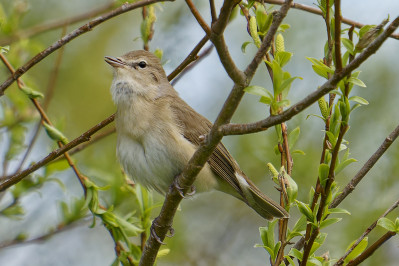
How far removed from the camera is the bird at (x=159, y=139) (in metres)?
4.32

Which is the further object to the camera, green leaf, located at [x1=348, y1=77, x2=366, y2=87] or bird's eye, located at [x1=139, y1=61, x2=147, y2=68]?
bird's eye, located at [x1=139, y1=61, x2=147, y2=68]

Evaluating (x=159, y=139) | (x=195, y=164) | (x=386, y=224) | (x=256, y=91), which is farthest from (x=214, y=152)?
(x=256, y=91)

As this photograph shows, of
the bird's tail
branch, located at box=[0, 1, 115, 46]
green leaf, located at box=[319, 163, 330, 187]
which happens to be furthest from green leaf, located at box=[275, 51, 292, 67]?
branch, located at box=[0, 1, 115, 46]

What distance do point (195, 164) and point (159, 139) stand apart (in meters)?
1.34

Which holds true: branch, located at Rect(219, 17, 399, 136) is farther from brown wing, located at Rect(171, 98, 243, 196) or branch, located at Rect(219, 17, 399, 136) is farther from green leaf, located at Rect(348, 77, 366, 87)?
brown wing, located at Rect(171, 98, 243, 196)

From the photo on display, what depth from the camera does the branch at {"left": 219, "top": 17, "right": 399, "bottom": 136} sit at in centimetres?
219

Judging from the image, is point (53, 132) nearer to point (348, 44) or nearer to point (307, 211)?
point (307, 211)

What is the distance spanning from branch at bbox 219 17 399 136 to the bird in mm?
1661

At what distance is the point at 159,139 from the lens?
434 centimetres

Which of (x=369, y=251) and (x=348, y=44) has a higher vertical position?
(x=348, y=44)

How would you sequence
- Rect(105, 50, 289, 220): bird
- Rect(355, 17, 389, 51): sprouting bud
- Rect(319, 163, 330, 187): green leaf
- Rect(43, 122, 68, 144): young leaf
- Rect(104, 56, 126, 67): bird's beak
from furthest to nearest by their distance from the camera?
Rect(104, 56, 126, 67): bird's beak < Rect(105, 50, 289, 220): bird < Rect(43, 122, 68, 144): young leaf < Rect(319, 163, 330, 187): green leaf < Rect(355, 17, 389, 51): sprouting bud

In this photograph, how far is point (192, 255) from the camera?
6543 millimetres

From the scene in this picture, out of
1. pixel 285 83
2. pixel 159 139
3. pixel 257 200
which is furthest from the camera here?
pixel 257 200

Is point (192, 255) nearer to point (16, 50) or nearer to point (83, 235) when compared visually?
point (83, 235)
